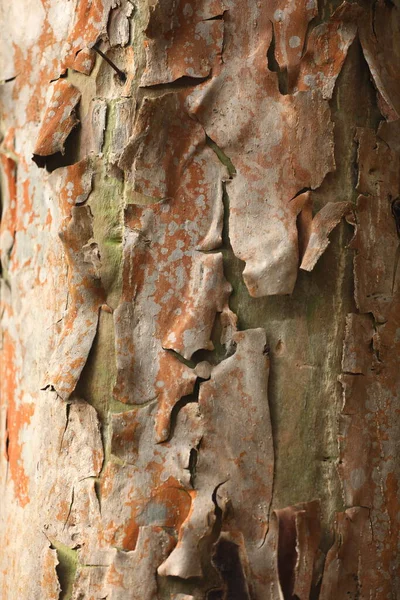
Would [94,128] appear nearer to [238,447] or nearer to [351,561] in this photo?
[238,447]

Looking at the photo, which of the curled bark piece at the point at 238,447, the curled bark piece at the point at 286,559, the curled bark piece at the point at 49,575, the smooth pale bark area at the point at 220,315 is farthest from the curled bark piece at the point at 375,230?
the curled bark piece at the point at 49,575

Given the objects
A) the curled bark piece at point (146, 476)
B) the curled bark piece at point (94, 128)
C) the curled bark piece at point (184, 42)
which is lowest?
the curled bark piece at point (146, 476)

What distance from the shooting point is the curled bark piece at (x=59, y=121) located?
82cm

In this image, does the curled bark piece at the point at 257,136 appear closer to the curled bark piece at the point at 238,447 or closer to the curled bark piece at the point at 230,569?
the curled bark piece at the point at 238,447

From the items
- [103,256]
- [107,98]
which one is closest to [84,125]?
[107,98]

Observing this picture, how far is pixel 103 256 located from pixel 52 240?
0.09m

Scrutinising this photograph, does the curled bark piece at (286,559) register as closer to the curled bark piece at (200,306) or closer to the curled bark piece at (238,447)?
the curled bark piece at (238,447)

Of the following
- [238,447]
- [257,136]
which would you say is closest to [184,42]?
[257,136]

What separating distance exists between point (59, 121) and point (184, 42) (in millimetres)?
167

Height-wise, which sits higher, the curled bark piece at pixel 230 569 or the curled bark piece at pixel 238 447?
the curled bark piece at pixel 238 447

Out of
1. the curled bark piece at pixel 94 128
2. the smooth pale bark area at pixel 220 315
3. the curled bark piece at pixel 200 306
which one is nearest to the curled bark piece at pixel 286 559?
the smooth pale bark area at pixel 220 315

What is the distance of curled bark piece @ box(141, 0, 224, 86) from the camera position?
77 centimetres

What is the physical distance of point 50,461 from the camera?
818 millimetres

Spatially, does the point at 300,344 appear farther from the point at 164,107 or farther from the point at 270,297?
the point at 164,107
